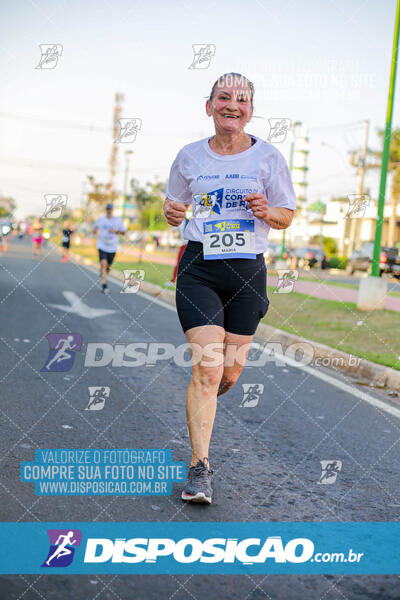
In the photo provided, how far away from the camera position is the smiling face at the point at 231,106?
143 inches

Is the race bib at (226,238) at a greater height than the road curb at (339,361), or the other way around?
the race bib at (226,238)

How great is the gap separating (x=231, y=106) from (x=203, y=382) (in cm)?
144

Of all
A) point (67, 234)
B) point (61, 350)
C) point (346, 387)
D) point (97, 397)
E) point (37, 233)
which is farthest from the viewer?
point (37, 233)

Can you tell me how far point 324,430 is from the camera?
199 inches

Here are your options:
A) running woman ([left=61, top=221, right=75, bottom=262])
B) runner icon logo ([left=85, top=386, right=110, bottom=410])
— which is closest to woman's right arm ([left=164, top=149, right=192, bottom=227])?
runner icon logo ([left=85, top=386, right=110, bottom=410])

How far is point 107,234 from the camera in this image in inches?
540

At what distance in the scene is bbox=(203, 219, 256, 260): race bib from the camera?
3605mm

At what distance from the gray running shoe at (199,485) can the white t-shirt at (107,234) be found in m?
10.3

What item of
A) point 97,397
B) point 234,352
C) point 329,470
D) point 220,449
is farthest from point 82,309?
point 234,352

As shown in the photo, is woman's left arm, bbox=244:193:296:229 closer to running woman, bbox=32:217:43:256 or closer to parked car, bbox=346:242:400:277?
running woman, bbox=32:217:43:256

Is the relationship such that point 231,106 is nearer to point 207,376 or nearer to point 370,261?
point 207,376

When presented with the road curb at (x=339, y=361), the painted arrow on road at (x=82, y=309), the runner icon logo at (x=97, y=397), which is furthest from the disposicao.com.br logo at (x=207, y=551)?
the painted arrow on road at (x=82, y=309)

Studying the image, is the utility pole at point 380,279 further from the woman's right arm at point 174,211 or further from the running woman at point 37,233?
the running woman at point 37,233

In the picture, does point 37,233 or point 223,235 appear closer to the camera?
point 223,235
